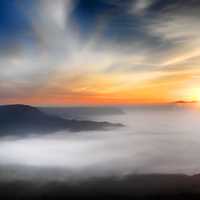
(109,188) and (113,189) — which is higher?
(109,188)

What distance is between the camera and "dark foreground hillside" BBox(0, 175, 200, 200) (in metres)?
148

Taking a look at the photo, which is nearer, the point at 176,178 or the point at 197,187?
the point at 197,187

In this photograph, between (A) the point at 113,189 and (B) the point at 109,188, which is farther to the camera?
(B) the point at 109,188

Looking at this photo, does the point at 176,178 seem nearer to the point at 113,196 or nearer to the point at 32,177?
the point at 113,196

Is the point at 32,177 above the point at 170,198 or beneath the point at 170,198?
above

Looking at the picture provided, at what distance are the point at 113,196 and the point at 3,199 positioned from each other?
5090cm

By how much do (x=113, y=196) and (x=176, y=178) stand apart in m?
46.1

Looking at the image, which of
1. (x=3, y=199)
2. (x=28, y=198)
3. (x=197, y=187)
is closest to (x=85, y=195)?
(x=28, y=198)

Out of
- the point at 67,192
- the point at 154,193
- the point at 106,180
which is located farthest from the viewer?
the point at 106,180

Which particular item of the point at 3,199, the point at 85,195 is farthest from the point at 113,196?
the point at 3,199

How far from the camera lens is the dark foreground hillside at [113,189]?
484 feet

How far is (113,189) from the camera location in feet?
534

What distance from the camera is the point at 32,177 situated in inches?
7771

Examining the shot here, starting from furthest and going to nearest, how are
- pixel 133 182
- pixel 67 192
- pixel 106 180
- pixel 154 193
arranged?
1. pixel 106 180
2. pixel 133 182
3. pixel 67 192
4. pixel 154 193
